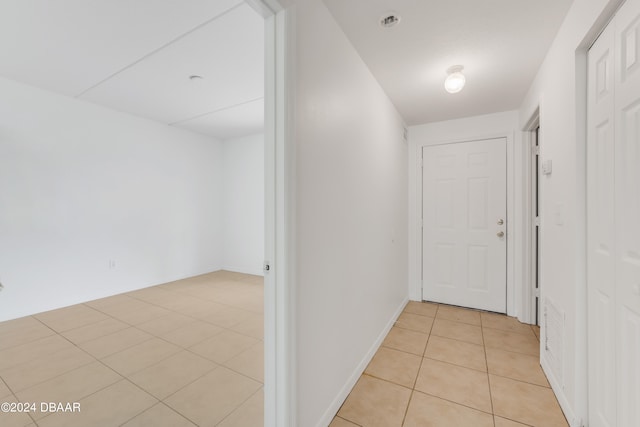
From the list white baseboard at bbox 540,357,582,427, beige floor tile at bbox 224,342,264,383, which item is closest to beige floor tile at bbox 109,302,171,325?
beige floor tile at bbox 224,342,264,383

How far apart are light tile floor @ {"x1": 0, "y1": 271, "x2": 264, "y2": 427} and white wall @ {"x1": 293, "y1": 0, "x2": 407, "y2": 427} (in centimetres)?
59

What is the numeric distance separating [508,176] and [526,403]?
234cm

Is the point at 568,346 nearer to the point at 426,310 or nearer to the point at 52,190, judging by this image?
the point at 426,310

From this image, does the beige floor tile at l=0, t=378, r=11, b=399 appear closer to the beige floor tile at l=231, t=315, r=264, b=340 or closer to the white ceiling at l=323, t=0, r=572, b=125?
the beige floor tile at l=231, t=315, r=264, b=340

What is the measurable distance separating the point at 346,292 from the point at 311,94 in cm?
127

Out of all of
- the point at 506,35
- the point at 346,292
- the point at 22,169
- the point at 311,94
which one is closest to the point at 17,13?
the point at 22,169

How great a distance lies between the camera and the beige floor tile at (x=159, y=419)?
1.51 m

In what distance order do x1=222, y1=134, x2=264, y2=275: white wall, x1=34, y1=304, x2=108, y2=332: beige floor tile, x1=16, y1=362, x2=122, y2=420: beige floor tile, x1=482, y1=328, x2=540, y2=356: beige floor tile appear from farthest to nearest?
x1=222, y1=134, x2=264, y2=275: white wall
x1=34, y1=304, x2=108, y2=332: beige floor tile
x1=482, y1=328, x2=540, y2=356: beige floor tile
x1=16, y1=362, x2=122, y2=420: beige floor tile

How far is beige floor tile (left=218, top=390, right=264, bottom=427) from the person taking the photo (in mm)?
1539

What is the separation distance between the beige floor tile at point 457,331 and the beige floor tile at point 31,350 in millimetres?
3433

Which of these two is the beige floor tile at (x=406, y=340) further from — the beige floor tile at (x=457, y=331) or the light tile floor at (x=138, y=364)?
the light tile floor at (x=138, y=364)

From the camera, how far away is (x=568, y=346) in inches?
63.1

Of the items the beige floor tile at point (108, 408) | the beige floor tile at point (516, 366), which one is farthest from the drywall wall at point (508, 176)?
the beige floor tile at point (108, 408)

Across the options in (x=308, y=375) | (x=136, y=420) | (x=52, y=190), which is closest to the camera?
(x=308, y=375)
